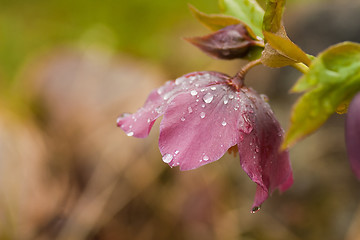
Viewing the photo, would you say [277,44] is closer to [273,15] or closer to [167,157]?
[273,15]

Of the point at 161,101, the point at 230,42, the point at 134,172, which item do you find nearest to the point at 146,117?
the point at 161,101

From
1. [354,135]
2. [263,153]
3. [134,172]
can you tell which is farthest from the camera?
[134,172]

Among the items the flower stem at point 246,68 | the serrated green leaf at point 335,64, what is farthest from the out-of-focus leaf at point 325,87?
the flower stem at point 246,68

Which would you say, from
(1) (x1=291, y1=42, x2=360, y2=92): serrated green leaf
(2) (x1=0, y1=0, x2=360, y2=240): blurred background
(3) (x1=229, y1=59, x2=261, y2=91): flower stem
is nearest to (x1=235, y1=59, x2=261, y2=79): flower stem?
(3) (x1=229, y1=59, x2=261, y2=91): flower stem

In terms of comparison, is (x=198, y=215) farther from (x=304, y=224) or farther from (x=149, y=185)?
(x=304, y=224)

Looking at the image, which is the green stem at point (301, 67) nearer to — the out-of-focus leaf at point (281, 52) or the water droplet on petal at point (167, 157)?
the out-of-focus leaf at point (281, 52)

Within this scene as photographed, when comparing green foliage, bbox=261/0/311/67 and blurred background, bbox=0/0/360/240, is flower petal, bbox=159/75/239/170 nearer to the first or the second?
green foliage, bbox=261/0/311/67
